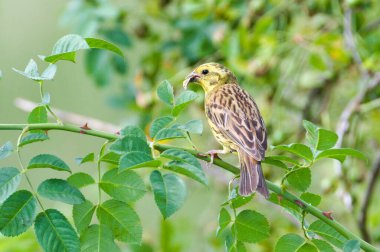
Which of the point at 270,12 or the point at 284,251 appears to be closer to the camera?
the point at 284,251

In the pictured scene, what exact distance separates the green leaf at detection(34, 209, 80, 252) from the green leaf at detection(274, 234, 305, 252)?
0.50 m

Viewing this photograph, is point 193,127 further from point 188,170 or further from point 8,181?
point 8,181

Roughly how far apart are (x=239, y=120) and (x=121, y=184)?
106cm

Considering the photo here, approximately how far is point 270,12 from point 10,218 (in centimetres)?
291

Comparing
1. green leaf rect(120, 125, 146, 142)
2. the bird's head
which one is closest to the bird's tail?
green leaf rect(120, 125, 146, 142)

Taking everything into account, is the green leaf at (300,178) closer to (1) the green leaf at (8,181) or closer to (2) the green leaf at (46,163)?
(2) the green leaf at (46,163)

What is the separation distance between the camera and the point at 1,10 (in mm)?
7223

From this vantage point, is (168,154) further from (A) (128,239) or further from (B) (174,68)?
(B) (174,68)

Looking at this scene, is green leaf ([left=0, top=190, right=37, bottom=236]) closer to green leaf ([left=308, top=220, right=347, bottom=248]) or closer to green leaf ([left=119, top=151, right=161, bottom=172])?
green leaf ([left=119, top=151, right=161, bottom=172])

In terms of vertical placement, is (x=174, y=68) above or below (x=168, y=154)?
above

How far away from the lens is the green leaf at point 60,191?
181 cm

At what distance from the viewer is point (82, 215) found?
6.37 feet

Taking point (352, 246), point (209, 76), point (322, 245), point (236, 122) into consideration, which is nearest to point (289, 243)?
point (322, 245)

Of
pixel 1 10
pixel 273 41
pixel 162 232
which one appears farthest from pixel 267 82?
pixel 1 10
